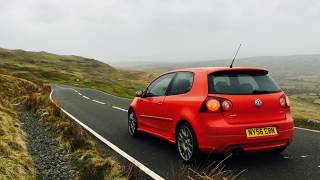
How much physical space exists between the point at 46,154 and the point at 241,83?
4133 mm

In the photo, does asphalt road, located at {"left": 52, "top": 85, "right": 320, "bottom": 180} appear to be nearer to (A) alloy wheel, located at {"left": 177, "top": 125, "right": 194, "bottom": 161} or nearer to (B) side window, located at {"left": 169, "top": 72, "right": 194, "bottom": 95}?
(A) alloy wheel, located at {"left": 177, "top": 125, "right": 194, "bottom": 161}

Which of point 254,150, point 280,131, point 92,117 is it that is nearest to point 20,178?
point 254,150

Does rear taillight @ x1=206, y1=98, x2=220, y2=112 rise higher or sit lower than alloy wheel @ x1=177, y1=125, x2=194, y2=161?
higher

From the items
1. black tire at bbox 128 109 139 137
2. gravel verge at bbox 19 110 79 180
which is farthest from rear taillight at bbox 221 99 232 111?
black tire at bbox 128 109 139 137

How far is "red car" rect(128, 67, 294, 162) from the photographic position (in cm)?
712

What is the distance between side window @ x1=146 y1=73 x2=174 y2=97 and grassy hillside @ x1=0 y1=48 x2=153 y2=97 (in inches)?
2053

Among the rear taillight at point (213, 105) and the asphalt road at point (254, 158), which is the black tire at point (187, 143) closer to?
the asphalt road at point (254, 158)

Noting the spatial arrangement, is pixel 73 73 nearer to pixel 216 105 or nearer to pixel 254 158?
pixel 254 158

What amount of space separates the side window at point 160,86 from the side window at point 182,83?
14.6 inches

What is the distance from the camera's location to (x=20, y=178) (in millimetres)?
6398

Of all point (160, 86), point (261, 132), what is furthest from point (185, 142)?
point (160, 86)

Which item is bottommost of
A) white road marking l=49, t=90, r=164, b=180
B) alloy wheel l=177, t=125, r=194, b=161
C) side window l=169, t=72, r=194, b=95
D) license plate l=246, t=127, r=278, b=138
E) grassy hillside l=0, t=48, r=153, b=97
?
grassy hillside l=0, t=48, r=153, b=97

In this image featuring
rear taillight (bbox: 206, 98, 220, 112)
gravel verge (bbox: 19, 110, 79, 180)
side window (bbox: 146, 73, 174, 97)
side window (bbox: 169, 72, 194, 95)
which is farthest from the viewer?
side window (bbox: 146, 73, 174, 97)

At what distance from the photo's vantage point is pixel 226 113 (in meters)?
7.20
